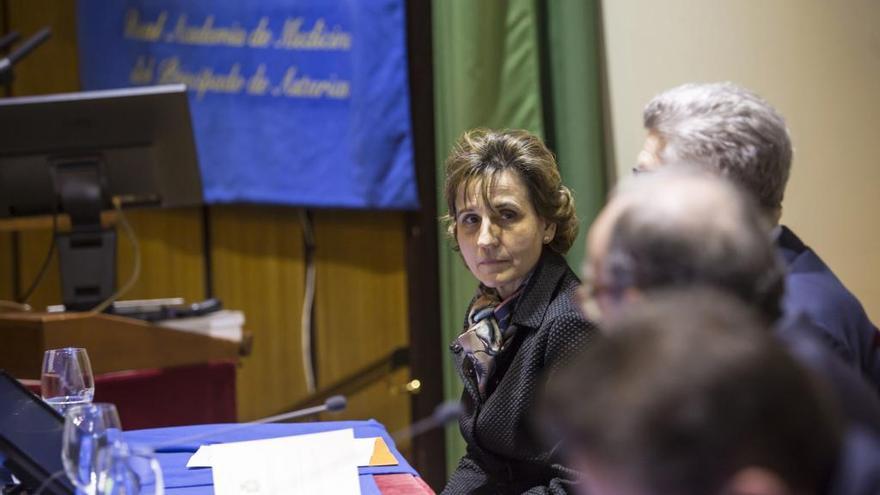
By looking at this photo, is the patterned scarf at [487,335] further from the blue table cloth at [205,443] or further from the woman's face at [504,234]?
the blue table cloth at [205,443]

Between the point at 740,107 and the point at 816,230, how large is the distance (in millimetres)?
1703

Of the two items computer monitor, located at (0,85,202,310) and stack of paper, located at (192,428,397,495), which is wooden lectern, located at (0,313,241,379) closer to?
computer monitor, located at (0,85,202,310)

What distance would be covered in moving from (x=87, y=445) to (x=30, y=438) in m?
0.27

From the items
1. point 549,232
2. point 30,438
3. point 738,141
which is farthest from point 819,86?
point 30,438

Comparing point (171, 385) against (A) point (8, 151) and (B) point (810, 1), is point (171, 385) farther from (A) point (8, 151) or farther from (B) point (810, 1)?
(B) point (810, 1)

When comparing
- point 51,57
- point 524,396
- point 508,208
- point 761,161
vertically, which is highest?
point 51,57

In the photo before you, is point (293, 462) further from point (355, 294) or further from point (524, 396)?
point (355, 294)

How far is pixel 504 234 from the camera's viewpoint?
229 centimetres

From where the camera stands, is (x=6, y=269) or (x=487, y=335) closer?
(x=487, y=335)

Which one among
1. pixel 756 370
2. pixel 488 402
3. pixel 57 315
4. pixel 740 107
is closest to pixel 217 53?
pixel 57 315

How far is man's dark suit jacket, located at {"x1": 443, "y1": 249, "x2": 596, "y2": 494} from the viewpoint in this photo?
209 centimetres

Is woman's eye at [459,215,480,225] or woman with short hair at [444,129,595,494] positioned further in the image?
woman's eye at [459,215,480,225]

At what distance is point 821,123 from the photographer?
3328mm

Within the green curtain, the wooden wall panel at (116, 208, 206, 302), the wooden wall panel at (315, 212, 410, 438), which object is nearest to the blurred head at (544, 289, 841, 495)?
the green curtain
